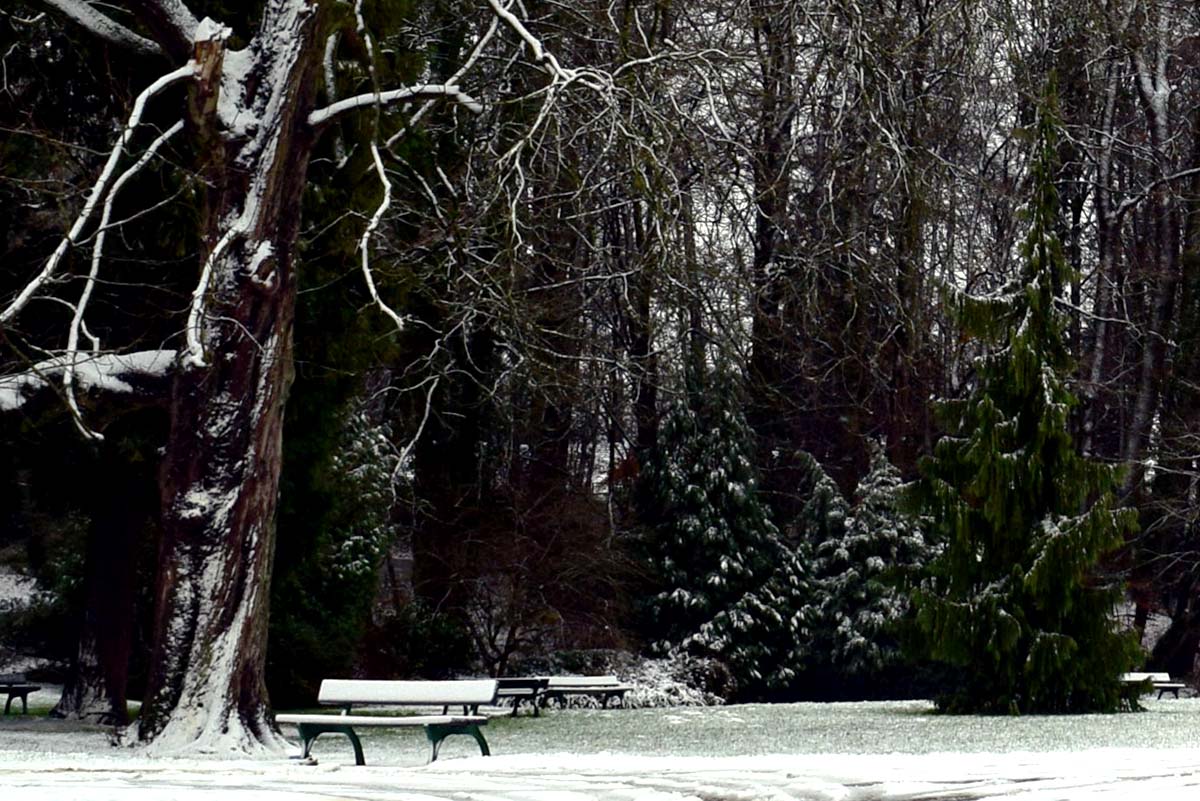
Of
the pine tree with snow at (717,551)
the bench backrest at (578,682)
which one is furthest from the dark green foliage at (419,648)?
the bench backrest at (578,682)

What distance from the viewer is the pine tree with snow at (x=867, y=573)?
26.7 m

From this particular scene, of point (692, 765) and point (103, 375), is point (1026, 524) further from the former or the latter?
point (103, 375)

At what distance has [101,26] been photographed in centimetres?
1384

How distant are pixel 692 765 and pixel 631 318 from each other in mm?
15556

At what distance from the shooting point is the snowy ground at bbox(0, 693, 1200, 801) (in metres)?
8.66

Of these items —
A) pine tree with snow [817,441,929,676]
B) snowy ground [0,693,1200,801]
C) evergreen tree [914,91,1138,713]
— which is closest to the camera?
snowy ground [0,693,1200,801]

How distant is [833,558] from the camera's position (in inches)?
1093

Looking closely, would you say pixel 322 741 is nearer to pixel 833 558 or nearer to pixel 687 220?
pixel 687 220

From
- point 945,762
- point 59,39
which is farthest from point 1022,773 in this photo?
point 59,39

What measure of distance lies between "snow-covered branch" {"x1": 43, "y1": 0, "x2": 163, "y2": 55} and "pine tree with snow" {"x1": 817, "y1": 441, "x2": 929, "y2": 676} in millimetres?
15617

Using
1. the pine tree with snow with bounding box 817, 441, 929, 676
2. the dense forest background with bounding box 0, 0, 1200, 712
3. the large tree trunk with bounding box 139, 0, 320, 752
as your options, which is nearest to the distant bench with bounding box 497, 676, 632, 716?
the dense forest background with bounding box 0, 0, 1200, 712

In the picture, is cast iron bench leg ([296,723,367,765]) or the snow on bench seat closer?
cast iron bench leg ([296,723,367,765])

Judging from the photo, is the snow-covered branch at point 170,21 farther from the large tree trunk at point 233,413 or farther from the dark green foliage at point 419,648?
the dark green foliage at point 419,648

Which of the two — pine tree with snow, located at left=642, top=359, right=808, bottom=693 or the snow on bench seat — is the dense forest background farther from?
the snow on bench seat
